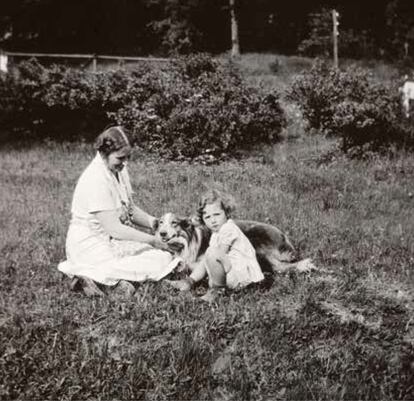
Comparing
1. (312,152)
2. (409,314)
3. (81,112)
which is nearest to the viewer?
(409,314)

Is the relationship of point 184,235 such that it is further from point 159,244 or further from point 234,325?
point 234,325

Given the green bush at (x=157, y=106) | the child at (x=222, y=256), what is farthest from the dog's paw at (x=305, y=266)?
the green bush at (x=157, y=106)

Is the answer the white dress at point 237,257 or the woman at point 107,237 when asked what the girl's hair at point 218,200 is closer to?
the white dress at point 237,257

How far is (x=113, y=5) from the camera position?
39906mm

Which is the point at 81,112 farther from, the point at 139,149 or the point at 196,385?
the point at 196,385

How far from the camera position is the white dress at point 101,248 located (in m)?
6.41

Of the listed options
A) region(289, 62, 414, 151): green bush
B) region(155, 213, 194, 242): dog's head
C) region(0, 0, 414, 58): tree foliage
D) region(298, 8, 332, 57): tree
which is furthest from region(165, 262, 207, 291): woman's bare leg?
region(298, 8, 332, 57): tree

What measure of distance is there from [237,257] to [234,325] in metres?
0.85

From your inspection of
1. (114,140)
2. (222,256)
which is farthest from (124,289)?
(114,140)

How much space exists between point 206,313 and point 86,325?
3.35 feet

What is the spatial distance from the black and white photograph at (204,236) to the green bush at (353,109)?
43 mm

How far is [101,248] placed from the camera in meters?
6.54

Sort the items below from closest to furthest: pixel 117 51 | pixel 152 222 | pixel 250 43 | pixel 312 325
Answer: pixel 312 325 → pixel 152 222 → pixel 117 51 → pixel 250 43

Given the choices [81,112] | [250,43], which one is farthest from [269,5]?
[81,112]
